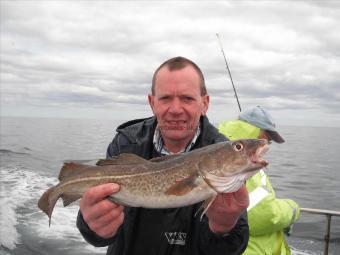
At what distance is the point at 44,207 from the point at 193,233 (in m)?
1.53

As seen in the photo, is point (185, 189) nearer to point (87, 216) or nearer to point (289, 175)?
point (87, 216)

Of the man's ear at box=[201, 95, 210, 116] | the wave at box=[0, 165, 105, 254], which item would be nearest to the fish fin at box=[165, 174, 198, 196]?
the man's ear at box=[201, 95, 210, 116]

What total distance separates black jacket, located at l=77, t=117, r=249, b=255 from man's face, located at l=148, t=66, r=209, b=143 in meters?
0.31

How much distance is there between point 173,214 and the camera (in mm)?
3959

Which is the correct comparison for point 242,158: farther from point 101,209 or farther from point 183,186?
point 101,209

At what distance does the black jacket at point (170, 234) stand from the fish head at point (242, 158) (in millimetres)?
784

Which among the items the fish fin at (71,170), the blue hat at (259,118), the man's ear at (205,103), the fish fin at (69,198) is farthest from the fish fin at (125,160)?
the blue hat at (259,118)

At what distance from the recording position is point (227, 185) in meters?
3.24

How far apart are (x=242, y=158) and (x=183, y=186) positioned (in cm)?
55

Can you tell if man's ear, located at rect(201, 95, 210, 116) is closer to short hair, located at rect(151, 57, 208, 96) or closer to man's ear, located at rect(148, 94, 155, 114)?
short hair, located at rect(151, 57, 208, 96)

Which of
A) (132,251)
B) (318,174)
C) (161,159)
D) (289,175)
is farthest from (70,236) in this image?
(318,174)

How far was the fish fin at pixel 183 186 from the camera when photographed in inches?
129

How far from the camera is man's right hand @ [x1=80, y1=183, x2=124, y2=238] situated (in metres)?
3.35

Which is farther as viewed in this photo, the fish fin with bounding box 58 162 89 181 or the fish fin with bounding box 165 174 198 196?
the fish fin with bounding box 58 162 89 181
